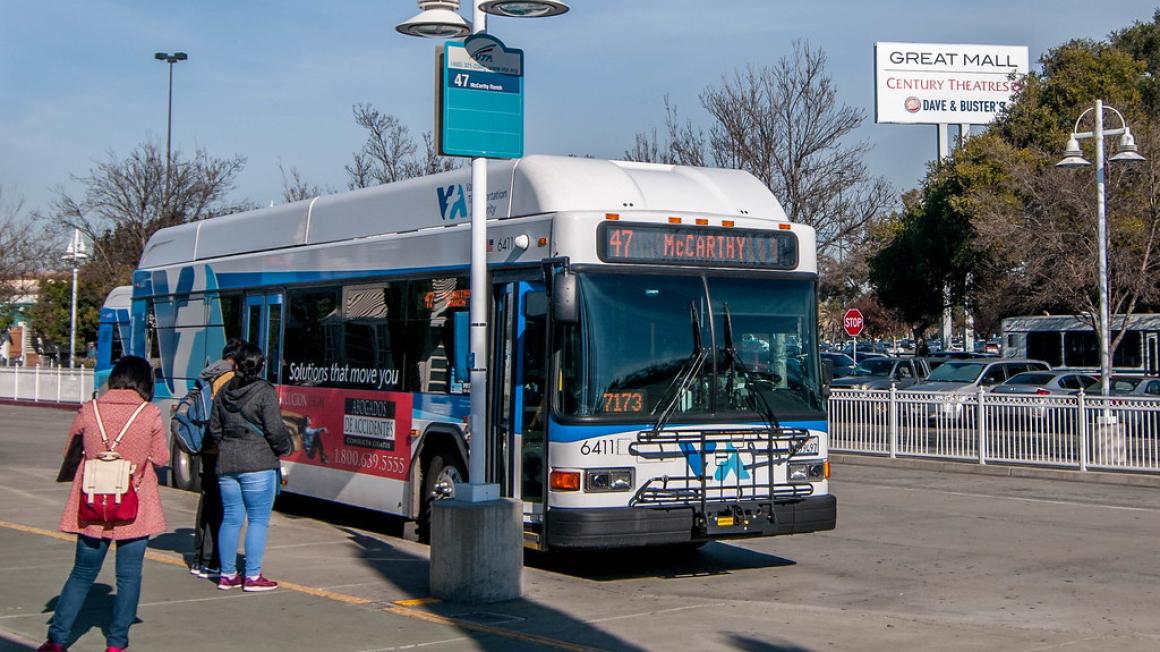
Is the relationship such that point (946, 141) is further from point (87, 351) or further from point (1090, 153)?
point (87, 351)

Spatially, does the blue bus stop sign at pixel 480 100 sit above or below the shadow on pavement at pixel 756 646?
above

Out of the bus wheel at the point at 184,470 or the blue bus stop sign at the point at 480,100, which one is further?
the bus wheel at the point at 184,470

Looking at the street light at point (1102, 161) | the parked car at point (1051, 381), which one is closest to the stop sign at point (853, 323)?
the parked car at point (1051, 381)

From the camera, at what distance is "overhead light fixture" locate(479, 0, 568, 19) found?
9570 mm

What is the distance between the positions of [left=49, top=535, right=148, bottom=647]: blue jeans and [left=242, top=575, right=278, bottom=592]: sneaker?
226 centimetres

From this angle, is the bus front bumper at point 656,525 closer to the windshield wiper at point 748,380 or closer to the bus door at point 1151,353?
the windshield wiper at point 748,380

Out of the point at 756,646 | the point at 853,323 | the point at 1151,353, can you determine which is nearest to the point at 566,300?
the point at 756,646

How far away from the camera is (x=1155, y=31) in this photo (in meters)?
53.7

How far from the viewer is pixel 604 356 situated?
32.4ft

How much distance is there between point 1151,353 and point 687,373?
33.6 m

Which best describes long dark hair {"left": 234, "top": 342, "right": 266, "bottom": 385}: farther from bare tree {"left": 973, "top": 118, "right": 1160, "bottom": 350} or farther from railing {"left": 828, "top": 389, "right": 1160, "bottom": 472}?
bare tree {"left": 973, "top": 118, "right": 1160, "bottom": 350}

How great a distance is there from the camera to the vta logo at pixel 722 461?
397 inches

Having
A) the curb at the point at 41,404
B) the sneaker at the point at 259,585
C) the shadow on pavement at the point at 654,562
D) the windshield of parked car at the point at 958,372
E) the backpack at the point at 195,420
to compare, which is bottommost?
the shadow on pavement at the point at 654,562

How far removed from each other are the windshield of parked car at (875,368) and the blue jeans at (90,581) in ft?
105
